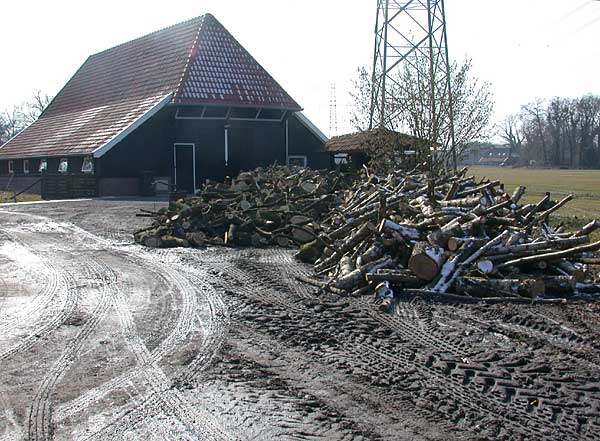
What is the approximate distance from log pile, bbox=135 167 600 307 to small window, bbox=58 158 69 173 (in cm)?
1704

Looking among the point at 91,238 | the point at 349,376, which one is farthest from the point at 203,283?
the point at 91,238

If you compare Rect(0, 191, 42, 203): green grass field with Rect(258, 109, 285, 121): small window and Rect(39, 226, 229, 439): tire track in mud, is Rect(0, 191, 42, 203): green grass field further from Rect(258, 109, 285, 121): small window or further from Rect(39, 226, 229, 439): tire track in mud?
Rect(39, 226, 229, 439): tire track in mud

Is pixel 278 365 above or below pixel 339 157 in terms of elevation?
below

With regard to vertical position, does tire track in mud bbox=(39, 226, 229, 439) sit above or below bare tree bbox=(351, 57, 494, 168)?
below

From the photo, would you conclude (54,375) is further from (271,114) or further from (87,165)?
(271,114)

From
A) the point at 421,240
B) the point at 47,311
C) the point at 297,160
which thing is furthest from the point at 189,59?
the point at 47,311

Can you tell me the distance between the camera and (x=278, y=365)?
227 inches

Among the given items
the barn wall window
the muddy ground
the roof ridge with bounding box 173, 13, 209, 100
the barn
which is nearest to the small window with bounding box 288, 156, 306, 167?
the barn

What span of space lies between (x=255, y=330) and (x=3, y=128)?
309ft

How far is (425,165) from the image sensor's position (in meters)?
19.0

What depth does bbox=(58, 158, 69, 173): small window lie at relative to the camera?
99.1 feet

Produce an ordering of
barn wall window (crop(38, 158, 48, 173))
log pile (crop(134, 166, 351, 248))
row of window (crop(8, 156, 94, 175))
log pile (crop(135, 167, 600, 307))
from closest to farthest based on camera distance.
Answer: log pile (crop(135, 167, 600, 307)) → log pile (crop(134, 166, 351, 248)) → row of window (crop(8, 156, 94, 175)) → barn wall window (crop(38, 158, 48, 173))

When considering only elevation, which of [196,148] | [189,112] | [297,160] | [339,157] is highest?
[189,112]

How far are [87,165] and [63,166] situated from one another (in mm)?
2808
